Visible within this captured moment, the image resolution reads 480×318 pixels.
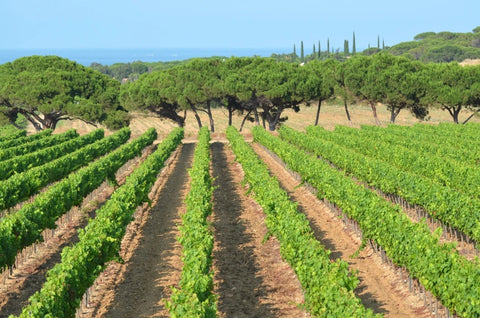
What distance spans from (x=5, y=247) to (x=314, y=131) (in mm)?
39586

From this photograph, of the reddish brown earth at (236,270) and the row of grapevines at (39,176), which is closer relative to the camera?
the reddish brown earth at (236,270)

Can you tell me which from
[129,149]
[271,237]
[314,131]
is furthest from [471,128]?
[271,237]

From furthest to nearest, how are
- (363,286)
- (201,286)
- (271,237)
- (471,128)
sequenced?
(471,128), (271,237), (363,286), (201,286)

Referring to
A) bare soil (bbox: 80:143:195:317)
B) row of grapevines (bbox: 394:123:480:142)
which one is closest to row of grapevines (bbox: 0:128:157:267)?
bare soil (bbox: 80:143:195:317)

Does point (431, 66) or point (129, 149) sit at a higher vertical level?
point (431, 66)

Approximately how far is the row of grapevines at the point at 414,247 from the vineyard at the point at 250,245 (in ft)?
0.16

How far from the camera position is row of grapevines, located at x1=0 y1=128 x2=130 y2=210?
25734 millimetres

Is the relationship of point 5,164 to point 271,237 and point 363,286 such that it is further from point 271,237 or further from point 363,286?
point 363,286

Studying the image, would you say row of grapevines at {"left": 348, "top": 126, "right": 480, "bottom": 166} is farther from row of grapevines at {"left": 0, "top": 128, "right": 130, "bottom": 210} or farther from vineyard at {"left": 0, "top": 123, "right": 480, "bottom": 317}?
row of grapevines at {"left": 0, "top": 128, "right": 130, "bottom": 210}

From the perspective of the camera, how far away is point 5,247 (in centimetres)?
1764

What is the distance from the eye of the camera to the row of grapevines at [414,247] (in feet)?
43.7

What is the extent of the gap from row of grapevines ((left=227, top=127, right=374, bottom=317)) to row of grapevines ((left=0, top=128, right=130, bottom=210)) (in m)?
11.2

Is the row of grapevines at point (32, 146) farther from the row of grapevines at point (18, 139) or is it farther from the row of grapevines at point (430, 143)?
the row of grapevines at point (430, 143)

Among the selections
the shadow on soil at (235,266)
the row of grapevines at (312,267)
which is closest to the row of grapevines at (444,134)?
the shadow on soil at (235,266)
